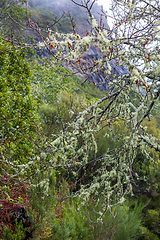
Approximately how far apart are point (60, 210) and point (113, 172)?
208cm

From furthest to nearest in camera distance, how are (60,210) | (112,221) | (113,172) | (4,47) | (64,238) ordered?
(4,47), (60,210), (112,221), (64,238), (113,172)

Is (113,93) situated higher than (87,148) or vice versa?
(113,93)

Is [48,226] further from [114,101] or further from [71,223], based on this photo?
[114,101]

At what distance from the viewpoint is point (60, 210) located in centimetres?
301

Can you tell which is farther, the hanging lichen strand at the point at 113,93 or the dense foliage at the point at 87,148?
the dense foliage at the point at 87,148

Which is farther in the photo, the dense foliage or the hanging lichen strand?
the dense foliage

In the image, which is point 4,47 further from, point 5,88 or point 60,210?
point 60,210

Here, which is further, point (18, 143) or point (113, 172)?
point (18, 143)

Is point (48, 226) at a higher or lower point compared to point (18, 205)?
lower

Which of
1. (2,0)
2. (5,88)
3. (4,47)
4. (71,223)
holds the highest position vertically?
(2,0)

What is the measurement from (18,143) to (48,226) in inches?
62.5

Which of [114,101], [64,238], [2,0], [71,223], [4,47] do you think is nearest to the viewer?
[114,101]

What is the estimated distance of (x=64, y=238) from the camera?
7.48ft

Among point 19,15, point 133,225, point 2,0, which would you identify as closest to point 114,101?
point 133,225
